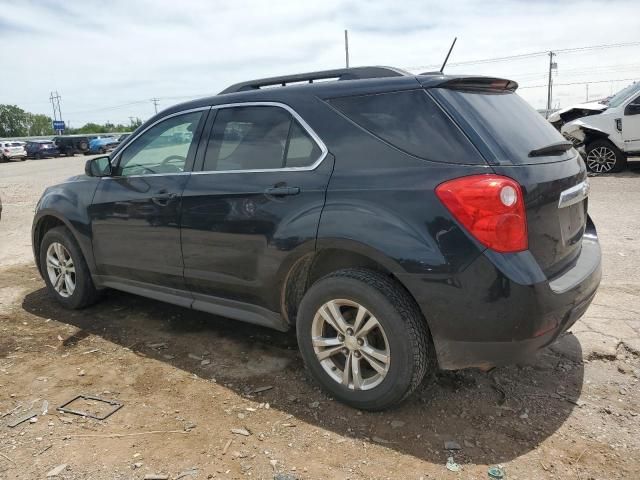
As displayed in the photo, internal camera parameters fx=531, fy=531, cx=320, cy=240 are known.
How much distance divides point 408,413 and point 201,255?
1.65 m

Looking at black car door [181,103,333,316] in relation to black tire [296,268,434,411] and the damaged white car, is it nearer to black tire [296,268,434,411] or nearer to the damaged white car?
black tire [296,268,434,411]

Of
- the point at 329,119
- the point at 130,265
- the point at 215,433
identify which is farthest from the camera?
the point at 130,265

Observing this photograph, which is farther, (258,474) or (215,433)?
(215,433)

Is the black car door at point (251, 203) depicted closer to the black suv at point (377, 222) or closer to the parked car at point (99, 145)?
the black suv at point (377, 222)

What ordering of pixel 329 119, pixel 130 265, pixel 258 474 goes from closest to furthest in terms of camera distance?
pixel 258 474 → pixel 329 119 → pixel 130 265

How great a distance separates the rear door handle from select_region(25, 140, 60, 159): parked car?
39449mm

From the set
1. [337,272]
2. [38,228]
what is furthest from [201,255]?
[38,228]

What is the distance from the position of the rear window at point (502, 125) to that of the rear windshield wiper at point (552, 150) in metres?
0.02

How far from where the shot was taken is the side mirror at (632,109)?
1162cm

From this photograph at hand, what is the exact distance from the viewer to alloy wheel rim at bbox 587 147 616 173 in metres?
12.2

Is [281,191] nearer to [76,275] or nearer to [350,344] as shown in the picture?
[350,344]

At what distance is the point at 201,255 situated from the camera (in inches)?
139

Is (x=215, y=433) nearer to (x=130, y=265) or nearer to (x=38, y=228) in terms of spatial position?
(x=130, y=265)

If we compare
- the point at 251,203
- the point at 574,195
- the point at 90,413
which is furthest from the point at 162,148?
the point at 574,195
